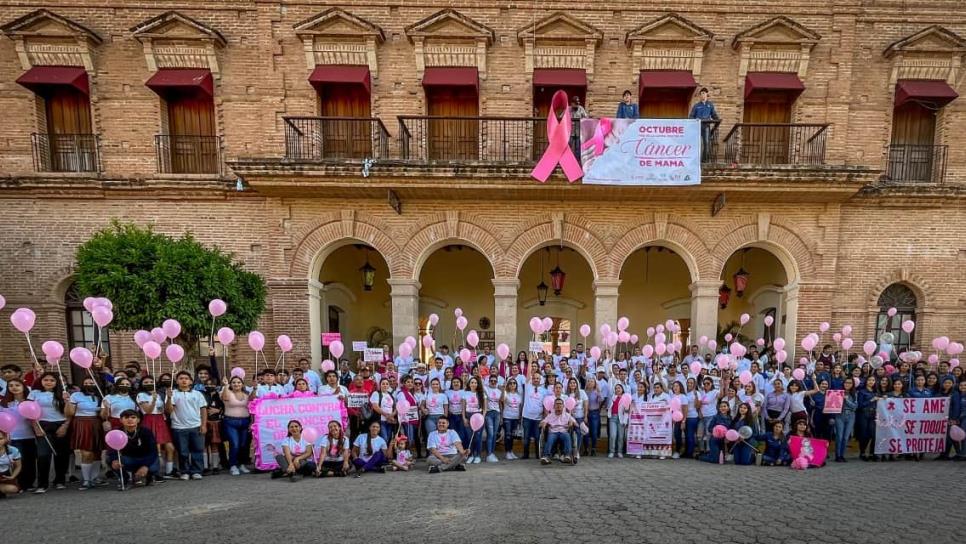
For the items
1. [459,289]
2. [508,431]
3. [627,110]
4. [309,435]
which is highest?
[627,110]

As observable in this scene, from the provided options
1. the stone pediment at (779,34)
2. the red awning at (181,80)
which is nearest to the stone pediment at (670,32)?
the stone pediment at (779,34)

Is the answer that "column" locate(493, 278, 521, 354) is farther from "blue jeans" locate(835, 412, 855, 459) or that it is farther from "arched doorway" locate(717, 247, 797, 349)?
"blue jeans" locate(835, 412, 855, 459)

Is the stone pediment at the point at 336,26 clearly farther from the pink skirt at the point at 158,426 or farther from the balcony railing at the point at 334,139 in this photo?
the pink skirt at the point at 158,426

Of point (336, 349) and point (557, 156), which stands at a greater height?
point (557, 156)

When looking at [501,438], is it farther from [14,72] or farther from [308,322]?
[14,72]

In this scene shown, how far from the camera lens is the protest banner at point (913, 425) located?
7566mm

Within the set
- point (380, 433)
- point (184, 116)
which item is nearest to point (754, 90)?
point (380, 433)

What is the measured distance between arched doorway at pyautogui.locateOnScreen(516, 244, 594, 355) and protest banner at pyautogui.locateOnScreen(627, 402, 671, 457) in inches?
246

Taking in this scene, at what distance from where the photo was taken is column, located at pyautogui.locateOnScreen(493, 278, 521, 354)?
10867mm

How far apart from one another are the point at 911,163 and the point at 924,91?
5.68 feet

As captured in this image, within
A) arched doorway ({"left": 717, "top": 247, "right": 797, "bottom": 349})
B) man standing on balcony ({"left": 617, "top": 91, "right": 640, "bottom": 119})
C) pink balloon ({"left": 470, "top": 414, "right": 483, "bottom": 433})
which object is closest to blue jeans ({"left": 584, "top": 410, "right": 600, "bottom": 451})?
pink balloon ({"left": 470, "top": 414, "right": 483, "bottom": 433})

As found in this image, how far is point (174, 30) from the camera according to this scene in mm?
10422

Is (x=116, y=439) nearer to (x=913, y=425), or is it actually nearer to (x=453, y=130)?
(x=453, y=130)

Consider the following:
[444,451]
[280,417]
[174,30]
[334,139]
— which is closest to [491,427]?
[444,451]
